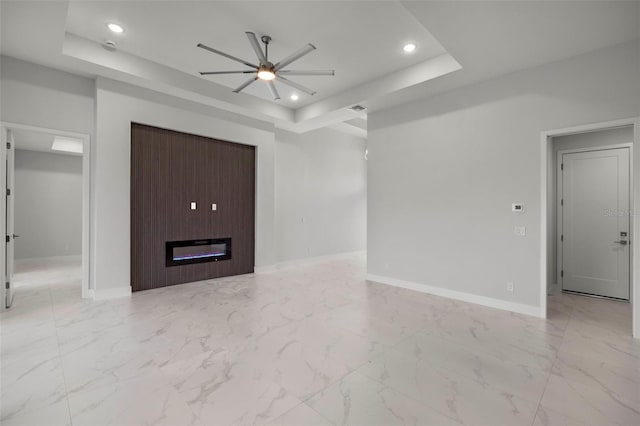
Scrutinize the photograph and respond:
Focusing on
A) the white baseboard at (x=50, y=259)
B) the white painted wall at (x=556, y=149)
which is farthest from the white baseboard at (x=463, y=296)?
the white baseboard at (x=50, y=259)

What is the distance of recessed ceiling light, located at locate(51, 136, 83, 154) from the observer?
7.58 metres

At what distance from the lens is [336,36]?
3.81 meters

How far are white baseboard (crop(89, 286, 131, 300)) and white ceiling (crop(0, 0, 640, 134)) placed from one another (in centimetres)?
322

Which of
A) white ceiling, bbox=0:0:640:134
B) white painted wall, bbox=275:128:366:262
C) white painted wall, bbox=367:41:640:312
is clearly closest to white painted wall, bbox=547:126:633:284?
white painted wall, bbox=367:41:640:312

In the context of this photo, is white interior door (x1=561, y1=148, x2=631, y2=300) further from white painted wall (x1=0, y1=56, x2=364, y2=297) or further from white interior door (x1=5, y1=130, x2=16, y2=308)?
white interior door (x1=5, y1=130, x2=16, y2=308)

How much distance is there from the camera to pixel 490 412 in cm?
200

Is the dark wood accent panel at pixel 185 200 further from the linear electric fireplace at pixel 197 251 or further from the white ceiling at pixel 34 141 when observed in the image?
the white ceiling at pixel 34 141

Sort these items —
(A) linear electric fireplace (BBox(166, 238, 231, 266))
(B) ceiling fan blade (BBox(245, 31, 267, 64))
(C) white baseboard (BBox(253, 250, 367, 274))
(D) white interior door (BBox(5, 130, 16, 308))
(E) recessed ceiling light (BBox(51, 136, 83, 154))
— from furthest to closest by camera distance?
(E) recessed ceiling light (BBox(51, 136, 83, 154)) < (C) white baseboard (BBox(253, 250, 367, 274)) < (A) linear electric fireplace (BBox(166, 238, 231, 266)) < (D) white interior door (BBox(5, 130, 16, 308)) < (B) ceiling fan blade (BBox(245, 31, 267, 64))

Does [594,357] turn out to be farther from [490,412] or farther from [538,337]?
[490,412]

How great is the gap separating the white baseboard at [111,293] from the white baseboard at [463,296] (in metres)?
4.15

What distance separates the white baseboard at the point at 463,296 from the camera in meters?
3.94

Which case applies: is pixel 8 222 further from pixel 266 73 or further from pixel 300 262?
pixel 300 262

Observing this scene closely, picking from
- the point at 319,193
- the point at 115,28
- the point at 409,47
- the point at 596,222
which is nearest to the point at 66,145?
the point at 115,28

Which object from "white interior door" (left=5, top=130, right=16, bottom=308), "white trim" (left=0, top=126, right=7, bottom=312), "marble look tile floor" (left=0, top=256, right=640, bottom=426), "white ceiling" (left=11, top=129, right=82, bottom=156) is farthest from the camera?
"white ceiling" (left=11, top=129, right=82, bottom=156)
